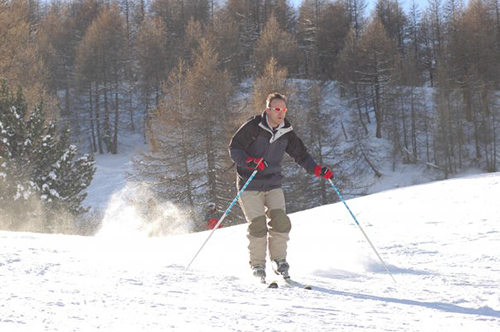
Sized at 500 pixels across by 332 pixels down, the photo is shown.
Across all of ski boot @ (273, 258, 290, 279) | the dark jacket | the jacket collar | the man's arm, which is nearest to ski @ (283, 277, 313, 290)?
ski boot @ (273, 258, 290, 279)

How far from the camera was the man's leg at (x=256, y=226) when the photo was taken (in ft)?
14.1

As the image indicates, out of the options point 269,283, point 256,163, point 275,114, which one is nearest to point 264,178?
point 256,163

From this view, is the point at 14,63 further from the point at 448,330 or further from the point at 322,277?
the point at 448,330

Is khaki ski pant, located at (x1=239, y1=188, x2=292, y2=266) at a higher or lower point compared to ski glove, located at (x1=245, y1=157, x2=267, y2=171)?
lower

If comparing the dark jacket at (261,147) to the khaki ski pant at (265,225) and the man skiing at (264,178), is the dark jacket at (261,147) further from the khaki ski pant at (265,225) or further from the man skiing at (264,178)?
the khaki ski pant at (265,225)

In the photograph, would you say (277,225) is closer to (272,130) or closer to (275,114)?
(272,130)

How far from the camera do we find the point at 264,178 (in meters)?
4.43

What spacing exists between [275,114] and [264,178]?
0.63m

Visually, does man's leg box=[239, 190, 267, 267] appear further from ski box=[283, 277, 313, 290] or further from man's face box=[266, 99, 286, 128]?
man's face box=[266, 99, 286, 128]

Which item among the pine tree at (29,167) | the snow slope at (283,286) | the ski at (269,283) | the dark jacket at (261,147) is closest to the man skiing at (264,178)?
the dark jacket at (261,147)

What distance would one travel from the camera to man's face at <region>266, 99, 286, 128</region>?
4340 mm

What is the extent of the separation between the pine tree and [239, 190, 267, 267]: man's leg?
49.9 feet

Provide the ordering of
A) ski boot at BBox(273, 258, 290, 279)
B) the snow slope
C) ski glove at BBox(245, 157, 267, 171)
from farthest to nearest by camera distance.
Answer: ski glove at BBox(245, 157, 267, 171)
ski boot at BBox(273, 258, 290, 279)
the snow slope

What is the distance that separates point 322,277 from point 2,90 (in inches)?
654
